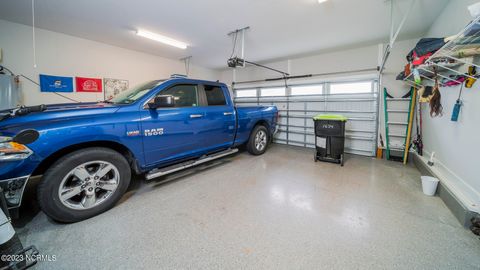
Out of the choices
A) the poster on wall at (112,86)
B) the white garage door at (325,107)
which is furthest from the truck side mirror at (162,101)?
the white garage door at (325,107)

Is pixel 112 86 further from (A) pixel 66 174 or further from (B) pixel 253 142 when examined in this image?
(B) pixel 253 142

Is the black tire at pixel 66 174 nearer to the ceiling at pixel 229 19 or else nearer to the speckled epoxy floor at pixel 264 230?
the speckled epoxy floor at pixel 264 230

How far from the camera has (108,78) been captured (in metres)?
4.83

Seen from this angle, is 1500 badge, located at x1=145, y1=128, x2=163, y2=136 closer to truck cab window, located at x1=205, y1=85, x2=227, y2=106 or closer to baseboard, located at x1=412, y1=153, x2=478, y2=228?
truck cab window, located at x1=205, y1=85, x2=227, y2=106

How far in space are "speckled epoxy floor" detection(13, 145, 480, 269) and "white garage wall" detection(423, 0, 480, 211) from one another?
0.39 m

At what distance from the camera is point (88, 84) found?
177 inches

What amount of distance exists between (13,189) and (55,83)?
378 centimetres

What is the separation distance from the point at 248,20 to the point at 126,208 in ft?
12.5

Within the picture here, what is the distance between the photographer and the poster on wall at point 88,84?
436cm

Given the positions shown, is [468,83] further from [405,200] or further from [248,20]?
[248,20]

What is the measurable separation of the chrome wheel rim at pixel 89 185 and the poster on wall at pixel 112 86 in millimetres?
3554

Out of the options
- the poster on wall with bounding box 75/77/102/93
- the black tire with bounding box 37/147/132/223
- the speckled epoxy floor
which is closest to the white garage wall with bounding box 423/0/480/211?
the speckled epoxy floor

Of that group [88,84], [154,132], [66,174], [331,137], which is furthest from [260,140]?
[88,84]

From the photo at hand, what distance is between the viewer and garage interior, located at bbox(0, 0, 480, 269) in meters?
1.55
